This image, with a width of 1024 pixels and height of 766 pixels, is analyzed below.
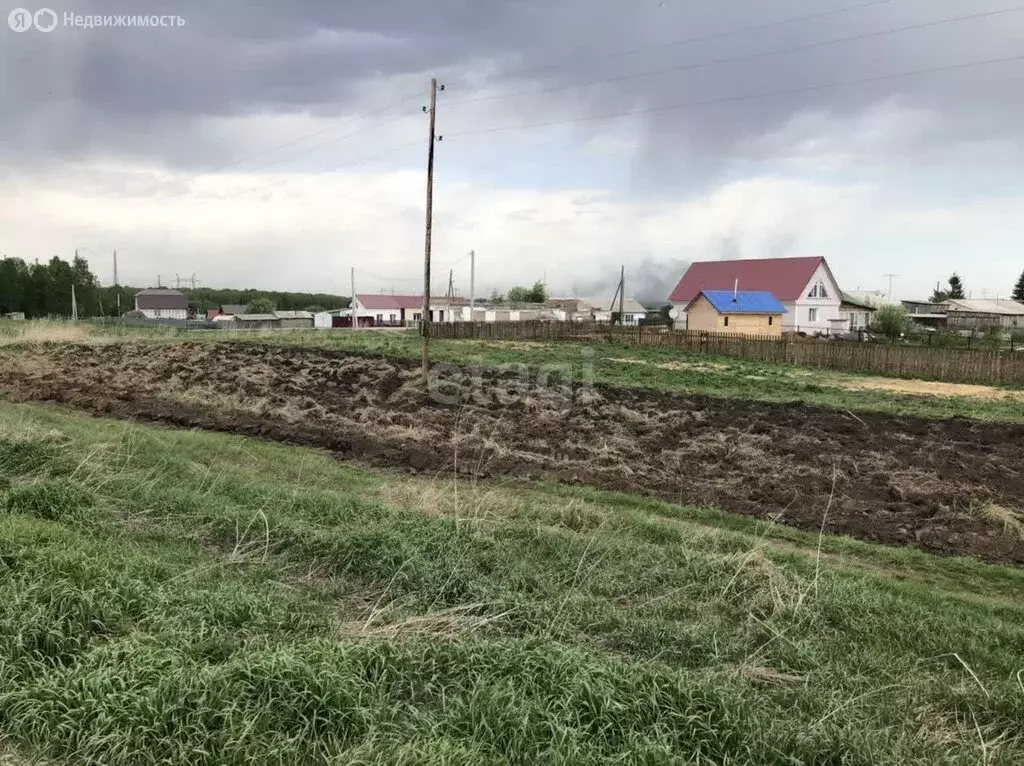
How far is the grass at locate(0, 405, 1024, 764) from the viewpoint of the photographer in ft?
10.8

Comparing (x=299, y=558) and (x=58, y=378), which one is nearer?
(x=299, y=558)

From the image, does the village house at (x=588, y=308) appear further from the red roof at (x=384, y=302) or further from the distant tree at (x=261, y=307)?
the distant tree at (x=261, y=307)

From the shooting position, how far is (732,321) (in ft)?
152

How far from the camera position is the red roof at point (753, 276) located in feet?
172

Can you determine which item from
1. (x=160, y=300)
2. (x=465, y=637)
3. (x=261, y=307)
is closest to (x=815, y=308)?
(x=465, y=637)

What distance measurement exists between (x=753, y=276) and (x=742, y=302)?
9.43 meters

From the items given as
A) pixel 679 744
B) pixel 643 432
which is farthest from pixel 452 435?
pixel 679 744

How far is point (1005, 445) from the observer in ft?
42.5


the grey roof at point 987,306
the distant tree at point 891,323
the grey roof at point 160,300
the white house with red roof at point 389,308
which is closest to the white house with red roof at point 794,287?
the distant tree at point 891,323

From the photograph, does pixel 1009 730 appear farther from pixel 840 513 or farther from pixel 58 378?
pixel 58 378

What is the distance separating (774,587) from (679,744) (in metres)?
2.34

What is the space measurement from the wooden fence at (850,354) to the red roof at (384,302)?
54.7m

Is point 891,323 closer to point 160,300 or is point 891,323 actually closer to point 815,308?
point 815,308

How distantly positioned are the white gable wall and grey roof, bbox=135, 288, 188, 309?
3446 inches
